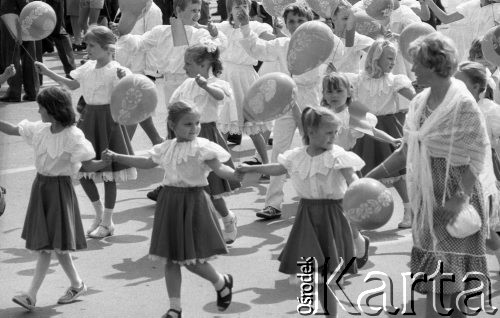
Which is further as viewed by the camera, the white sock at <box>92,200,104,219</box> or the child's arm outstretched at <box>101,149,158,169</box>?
the white sock at <box>92,200,104,219</box>

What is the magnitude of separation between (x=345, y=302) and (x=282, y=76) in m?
1.68

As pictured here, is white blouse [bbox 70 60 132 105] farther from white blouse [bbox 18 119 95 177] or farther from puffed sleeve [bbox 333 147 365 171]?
puffed sleeve [bbox 333 147 365 171]

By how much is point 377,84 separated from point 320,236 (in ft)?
8.99

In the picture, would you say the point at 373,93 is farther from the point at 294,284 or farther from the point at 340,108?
the point at 294,284

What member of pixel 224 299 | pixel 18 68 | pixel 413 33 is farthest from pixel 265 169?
pixel 18 68

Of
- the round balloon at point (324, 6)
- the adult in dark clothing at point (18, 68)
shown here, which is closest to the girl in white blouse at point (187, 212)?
the round balloon at point (324, 6)

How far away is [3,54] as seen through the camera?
14961mm

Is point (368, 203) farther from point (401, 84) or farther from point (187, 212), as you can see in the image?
point (401, 84)

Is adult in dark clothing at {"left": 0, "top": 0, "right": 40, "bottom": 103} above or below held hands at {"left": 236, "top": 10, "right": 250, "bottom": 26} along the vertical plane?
below

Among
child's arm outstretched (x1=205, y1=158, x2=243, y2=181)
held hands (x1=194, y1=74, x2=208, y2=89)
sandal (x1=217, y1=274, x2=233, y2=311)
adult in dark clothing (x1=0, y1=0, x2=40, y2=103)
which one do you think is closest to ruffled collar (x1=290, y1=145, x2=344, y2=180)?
child's arm outstretched (x1=205, y1=158, x2=243, y2=181)

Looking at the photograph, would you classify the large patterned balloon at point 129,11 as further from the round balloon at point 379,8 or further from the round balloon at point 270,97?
the round balloon at point 270,97

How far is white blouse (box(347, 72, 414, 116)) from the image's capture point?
31.5 ft

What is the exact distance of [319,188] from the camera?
23.5 ft

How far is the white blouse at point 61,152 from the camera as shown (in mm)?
7691
